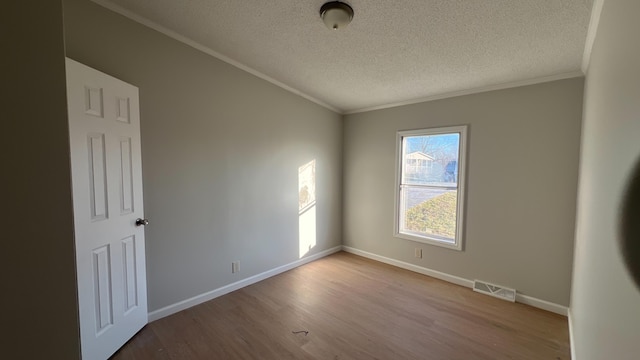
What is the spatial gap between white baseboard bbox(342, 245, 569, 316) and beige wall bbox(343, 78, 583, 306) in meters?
0.05

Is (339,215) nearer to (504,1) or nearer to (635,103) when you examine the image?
(504,1)

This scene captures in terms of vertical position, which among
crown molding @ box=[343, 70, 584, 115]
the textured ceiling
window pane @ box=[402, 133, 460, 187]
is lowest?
window pane @ box=[402, 133, 460, 187]

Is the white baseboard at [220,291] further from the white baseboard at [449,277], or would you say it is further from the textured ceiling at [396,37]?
the textured ceiling at [396,37]

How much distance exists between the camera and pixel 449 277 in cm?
314

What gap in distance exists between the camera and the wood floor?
6.30ft

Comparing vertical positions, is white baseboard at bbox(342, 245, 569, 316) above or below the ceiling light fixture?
below

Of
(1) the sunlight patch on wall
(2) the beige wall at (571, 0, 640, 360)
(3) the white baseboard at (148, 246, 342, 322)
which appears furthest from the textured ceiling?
(3) the white baseboard at (148, 246, 342, 322)

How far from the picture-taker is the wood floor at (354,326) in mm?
1919

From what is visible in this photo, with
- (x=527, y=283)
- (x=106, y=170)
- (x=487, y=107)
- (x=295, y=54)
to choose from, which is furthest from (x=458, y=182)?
(x=106, y=170)

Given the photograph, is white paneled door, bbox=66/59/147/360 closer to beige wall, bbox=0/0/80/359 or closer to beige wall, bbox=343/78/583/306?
beige wall, bbox=0/0/80/359

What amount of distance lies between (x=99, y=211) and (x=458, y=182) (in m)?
3.50

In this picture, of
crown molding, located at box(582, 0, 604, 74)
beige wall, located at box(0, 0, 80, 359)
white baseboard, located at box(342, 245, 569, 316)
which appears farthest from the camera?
white baseboard, located at box(342, 245, 569, 316)

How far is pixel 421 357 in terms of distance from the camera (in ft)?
6.15

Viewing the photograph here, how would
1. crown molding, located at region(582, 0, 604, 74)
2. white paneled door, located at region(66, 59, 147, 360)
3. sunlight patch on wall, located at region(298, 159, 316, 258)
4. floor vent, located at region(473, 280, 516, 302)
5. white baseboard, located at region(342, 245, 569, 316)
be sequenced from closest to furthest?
crown molding, located at region(582, 0, 604, 74) → white paneled door, located at region(66, 59, 147, 360) → white baseboard, located at region(342, 245, 569, 316) → floor vent, located at region(473, 280, 516, 302) → sunlight patch on wall, located at region(298, 159, 316, 258)
